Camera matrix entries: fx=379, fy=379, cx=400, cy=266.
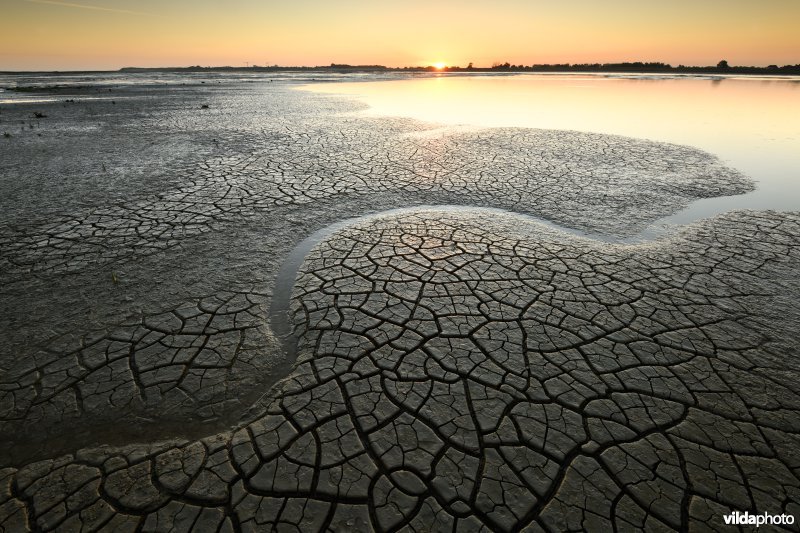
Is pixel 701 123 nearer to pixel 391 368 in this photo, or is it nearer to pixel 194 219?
pixel 391 368

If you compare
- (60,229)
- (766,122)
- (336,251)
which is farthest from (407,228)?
(766,122)

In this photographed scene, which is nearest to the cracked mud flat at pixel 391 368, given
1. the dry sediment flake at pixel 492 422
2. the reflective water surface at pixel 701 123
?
the dry sediment flake at pixel 492 422

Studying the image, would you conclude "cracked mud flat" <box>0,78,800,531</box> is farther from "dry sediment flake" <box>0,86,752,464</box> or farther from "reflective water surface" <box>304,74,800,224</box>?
"reflective water surface" <box>304,74,800,224</box>

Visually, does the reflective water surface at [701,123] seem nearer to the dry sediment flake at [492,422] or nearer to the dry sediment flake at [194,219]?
the dry sediment flake at [194,219]

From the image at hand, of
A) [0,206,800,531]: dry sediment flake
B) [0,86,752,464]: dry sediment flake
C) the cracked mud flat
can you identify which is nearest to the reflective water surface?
[0,86,752,464]: dry sediment flake

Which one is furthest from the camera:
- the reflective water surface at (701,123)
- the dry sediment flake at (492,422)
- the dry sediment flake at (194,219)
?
the reflective water surface at (701,123)

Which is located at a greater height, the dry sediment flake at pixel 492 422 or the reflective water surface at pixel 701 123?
the reflective water surface at pixel 701 123
